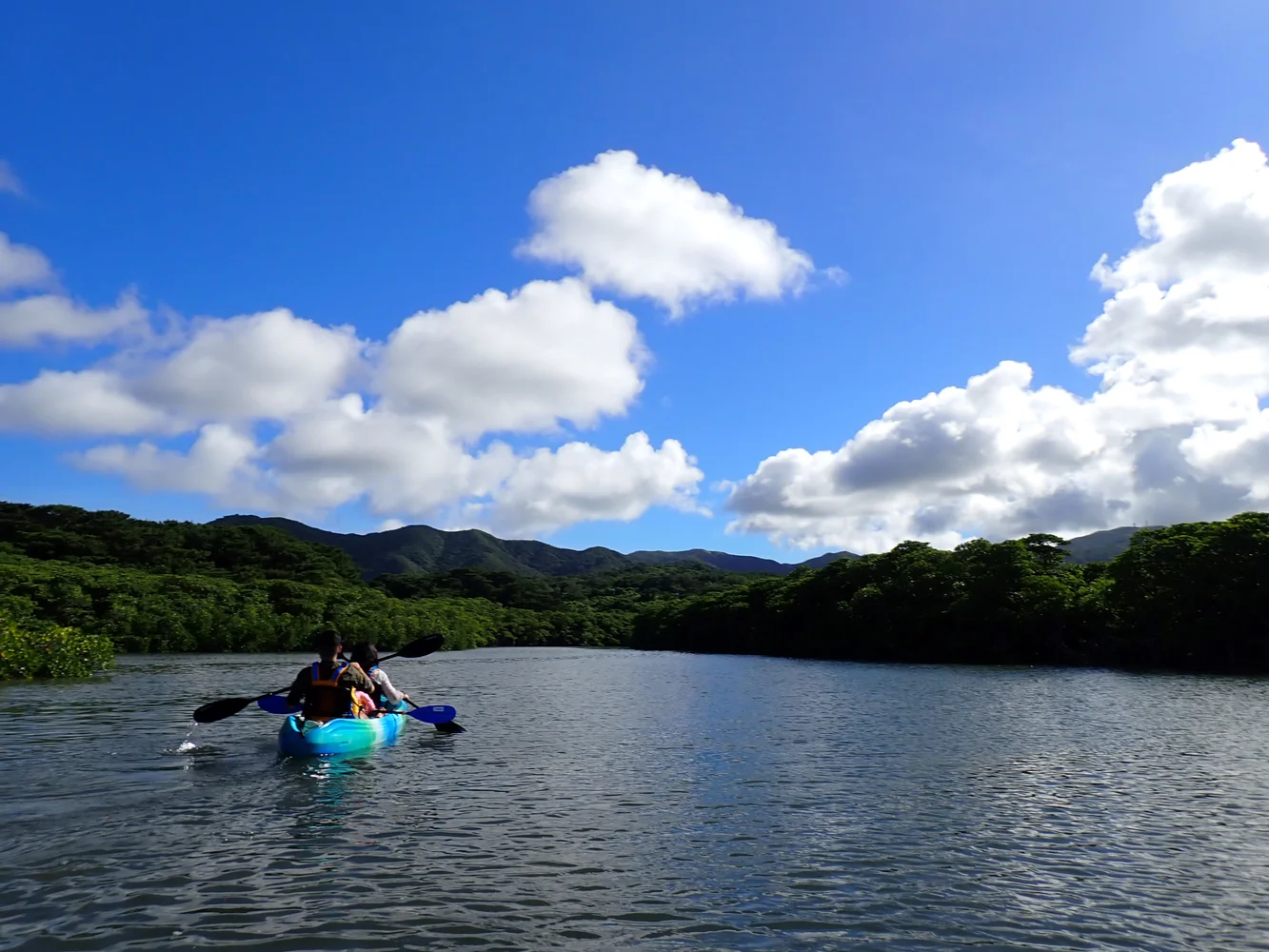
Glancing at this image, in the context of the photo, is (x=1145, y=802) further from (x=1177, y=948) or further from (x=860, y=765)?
(x=1177, y=948)

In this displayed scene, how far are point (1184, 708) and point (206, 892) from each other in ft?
120

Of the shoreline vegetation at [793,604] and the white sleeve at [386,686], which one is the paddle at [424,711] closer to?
the white sleeve at [386,686]

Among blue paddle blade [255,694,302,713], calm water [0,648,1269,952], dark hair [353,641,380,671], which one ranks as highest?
dark hair [353,641,380,671]

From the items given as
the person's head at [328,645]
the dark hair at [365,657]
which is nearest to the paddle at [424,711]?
the dark hair at [365,657]

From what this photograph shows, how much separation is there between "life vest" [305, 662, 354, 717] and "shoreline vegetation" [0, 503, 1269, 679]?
24.8m

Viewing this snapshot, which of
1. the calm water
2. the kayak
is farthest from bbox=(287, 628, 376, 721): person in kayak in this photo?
the calm water

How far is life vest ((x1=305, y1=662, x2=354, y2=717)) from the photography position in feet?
73.7

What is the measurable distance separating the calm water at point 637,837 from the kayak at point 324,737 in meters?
0.48

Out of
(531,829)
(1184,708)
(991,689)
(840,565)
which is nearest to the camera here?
(531,829)

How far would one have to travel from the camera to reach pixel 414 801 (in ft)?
56.4

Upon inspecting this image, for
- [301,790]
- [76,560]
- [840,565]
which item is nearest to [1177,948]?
[301,790]

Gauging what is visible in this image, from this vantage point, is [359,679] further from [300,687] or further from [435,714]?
[435,714]

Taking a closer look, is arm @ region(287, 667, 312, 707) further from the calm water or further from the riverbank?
the riverbank

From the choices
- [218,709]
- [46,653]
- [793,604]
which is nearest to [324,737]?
[218,709]
